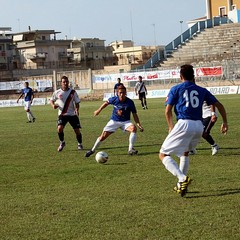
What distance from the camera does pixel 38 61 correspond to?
9156cm

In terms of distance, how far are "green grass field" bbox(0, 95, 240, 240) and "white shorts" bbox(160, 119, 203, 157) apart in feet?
2.36

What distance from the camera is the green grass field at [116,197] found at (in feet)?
24.3

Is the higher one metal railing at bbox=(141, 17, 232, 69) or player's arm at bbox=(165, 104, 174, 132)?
metal railing at bbox=(141, 17, 232, 69)

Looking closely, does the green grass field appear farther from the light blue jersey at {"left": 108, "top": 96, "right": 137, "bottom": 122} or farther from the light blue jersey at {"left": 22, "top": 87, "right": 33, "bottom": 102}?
the light blue jersey at {"left": 22, "top": 87, "right": 33, "bottom": 102}

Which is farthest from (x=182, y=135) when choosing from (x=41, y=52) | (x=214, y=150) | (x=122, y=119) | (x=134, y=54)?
(x=134, y=54)

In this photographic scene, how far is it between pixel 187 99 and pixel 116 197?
185 cm

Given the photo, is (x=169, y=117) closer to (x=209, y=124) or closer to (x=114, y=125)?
(x=209, y=124)

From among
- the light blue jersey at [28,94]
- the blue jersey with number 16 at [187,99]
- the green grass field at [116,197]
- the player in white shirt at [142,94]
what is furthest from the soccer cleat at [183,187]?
the player in white shirt at [142,94]

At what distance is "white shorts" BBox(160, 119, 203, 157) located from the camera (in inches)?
360

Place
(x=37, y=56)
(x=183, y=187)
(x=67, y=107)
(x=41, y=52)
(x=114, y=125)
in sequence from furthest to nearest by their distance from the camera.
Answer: (x=41, y=52)
(x=37, y=56)
(x=67, y=107)
(x=114, y=125)
(x=183, y=187)

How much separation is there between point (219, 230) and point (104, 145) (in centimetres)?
999

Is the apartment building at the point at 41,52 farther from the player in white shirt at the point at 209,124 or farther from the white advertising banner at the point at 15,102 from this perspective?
the player in white shirt at the point at 209,124

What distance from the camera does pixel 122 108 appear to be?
1467cm

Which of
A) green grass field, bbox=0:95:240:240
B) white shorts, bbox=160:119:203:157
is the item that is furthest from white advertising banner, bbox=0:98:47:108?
white shorts, bbox=160:119:203:157
